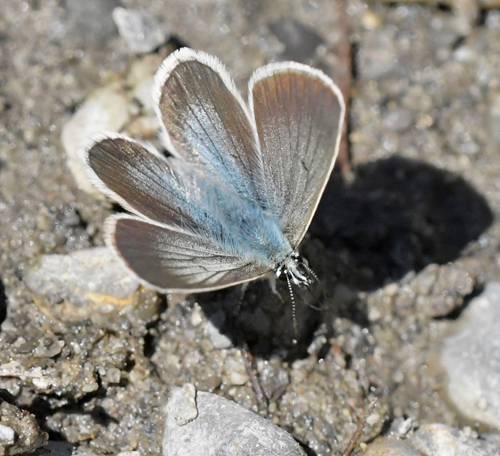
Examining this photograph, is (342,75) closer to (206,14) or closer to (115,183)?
(206,14)

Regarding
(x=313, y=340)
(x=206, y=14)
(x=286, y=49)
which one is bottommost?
(x=313, y=340)

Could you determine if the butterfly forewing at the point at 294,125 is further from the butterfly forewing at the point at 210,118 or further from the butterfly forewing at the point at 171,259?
the butterfly forewing at the point at 171,259

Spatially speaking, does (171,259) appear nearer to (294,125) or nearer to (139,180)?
(139,180)

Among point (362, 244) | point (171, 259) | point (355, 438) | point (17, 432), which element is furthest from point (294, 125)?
point (17, 432)

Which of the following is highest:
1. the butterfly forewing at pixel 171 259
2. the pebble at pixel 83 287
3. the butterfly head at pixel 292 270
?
the butterfly forewing at pixel 171 259

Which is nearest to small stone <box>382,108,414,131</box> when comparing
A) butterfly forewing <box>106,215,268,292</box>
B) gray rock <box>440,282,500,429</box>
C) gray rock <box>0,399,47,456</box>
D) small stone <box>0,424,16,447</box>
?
gray rock <box>440,282,500,429</box>

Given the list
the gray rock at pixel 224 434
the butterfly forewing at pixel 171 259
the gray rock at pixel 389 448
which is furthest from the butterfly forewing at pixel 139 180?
the gray rock at pixel 389 448

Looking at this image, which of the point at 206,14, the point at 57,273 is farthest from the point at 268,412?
the point at 206,14
